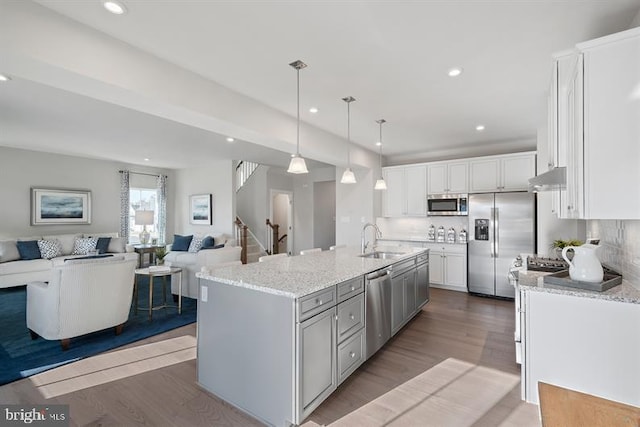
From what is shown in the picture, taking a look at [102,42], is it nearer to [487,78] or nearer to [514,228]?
[487,78]

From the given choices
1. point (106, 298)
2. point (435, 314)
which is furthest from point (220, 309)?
point (435, 314)

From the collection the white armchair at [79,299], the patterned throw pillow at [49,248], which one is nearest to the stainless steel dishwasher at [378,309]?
the white armchair at [79,299]

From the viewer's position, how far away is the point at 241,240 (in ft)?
24.6

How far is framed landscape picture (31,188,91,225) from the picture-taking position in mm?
6449

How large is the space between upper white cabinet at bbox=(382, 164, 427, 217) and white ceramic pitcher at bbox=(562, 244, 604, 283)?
386 centimetres

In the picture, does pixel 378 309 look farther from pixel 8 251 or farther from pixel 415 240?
pixel 8 251

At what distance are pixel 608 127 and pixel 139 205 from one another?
9.28 metres

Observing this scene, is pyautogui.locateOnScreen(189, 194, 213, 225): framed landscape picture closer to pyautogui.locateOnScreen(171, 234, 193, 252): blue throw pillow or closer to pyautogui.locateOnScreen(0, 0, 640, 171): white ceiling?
pyautogui.locateOnScreen(171, 234, 193, 252): blue throw pillow

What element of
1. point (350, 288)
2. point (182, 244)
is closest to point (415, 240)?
point (350, 288)

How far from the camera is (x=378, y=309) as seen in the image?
2924mm

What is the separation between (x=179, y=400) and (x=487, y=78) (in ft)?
12.9

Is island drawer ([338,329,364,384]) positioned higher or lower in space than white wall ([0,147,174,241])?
lower

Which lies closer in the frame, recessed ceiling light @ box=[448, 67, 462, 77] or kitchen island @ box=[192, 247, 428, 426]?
kitchen island @ box=[192, 247, 428, 426]

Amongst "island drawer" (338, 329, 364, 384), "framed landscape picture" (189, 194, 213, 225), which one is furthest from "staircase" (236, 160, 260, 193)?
"island drawer" (338, 329, 364, 384)
